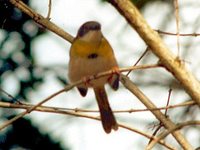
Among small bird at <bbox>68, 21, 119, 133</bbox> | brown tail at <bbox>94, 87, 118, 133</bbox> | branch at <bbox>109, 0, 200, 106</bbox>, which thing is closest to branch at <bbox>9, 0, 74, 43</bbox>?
small bird at <bbox>68, 21, 119, 133</bbox>

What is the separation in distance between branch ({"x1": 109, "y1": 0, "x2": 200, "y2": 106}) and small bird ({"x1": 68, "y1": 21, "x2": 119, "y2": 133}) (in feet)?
2.62

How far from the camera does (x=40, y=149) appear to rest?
18.5 feet

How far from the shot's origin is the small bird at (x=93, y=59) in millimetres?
3240

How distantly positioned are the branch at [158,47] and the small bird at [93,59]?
799mm

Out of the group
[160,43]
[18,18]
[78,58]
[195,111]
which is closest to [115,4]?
[160,43]

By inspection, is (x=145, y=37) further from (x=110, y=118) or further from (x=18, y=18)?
(x=18, y=18)

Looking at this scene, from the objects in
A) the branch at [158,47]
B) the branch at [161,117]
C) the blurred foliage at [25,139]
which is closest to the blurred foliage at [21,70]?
the blurred foliage at [25,139]

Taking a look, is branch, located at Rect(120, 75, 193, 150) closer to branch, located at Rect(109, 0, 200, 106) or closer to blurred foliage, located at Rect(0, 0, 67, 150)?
branch, located at Rect(109, 0, 200, 106)

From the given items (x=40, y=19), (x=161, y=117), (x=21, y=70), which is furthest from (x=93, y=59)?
(x=21, y=70)

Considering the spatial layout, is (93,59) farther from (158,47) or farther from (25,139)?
(25,139)

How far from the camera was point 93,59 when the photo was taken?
3250 mm

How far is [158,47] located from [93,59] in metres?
0.94

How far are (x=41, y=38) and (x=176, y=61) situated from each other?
3452 millimetres

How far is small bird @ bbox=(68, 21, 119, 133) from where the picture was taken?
3.24m
